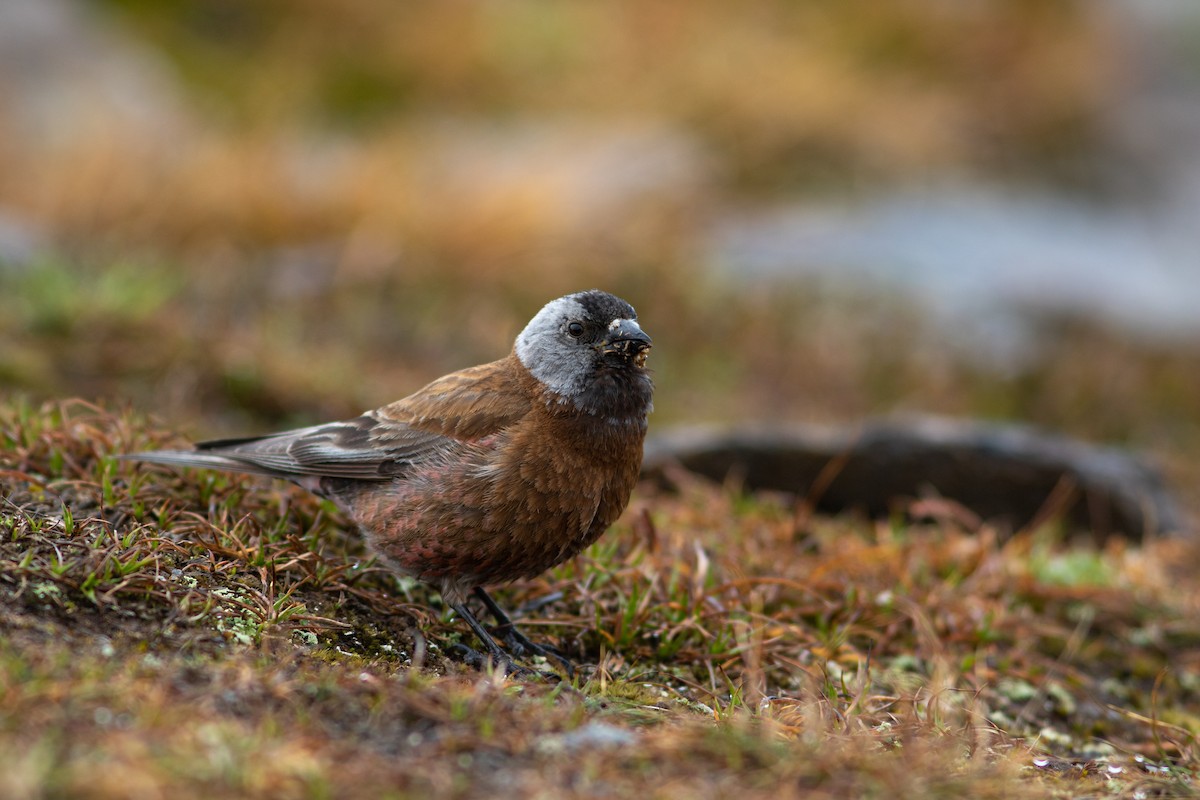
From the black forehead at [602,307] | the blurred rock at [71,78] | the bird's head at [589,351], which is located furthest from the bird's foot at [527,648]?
the blurred rock at [71,78]

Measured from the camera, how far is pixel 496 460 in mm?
3859

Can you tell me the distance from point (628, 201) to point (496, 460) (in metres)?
6.95

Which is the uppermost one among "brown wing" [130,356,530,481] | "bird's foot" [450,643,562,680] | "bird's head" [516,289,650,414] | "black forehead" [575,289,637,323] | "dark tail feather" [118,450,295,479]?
"black forehead" [575,289,637,323]

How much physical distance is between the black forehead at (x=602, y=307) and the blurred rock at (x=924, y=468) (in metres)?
1.88

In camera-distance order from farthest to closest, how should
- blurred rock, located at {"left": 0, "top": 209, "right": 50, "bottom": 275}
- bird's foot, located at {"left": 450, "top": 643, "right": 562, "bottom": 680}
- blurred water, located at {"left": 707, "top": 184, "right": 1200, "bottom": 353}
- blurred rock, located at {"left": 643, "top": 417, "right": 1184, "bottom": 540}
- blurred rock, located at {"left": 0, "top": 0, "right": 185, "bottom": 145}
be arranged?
blurred rock, located at {"left": 0, "top": 0, "right": 185, "bottom": 145}
blurred water, located at {"left": 707, "top": 184, "right": 1200, "bottom": 353}
blurred rock, located at {"left": 0, "top": 209, "right": 50, "bottom": 275}
blurred rock, located at {"left": 643, "top": 417, "right": 1184, "bottom": 540}
bird's foot, located at {"left": 450, "top": 643, "right": 562, "bottom": 680}

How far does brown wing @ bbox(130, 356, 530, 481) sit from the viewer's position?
405cm

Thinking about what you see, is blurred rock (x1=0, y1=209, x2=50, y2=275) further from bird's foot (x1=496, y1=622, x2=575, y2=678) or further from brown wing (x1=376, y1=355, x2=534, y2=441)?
bird's foot (x1=496, y1=622, x2=575, y2=678)

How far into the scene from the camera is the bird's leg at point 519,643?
13.0 ft

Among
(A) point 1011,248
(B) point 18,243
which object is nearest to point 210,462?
(B) point 18,243

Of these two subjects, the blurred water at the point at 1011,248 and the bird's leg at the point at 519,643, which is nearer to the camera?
the bird's leg at the point at 519,643

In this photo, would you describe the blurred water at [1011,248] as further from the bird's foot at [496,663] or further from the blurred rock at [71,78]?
the bird's foot at [496,663]

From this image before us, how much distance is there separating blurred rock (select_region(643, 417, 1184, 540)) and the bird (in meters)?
1.94

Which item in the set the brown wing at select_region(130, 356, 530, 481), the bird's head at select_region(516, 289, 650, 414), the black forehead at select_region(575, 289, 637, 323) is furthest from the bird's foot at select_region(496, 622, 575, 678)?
the black forehead at select_region(575, 289, 637, 323)

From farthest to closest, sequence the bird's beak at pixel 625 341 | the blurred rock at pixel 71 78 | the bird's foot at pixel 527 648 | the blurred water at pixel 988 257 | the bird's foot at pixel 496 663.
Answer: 1. the blurred rock at pixel 71 78
2. the blurred water at pixel 988 257
3. the bird's beak at pixel 625 341
4. the bird's foot at pixel 527 648
5. the bird's foot at pixel 496 663
